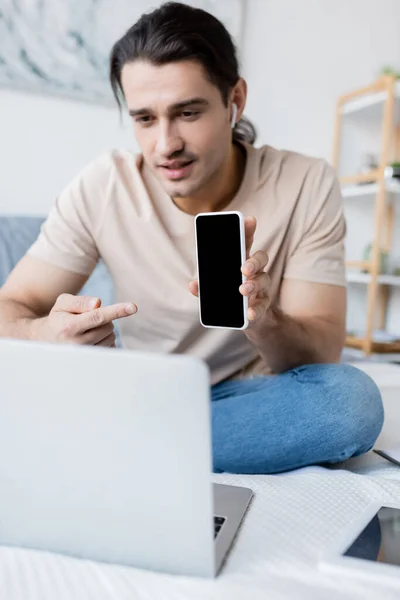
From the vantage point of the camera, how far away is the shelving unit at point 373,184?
2.14m

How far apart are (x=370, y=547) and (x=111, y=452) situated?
0.77 ft

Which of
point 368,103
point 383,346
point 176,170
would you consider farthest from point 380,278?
point 176,170

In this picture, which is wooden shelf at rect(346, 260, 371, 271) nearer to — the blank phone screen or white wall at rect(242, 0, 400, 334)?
white wall at rect(242, 0, 400, 334)

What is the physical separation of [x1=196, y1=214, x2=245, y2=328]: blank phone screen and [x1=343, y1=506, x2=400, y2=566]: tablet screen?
1.00 ft

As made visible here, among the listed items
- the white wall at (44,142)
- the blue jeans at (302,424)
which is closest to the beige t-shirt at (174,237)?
the blue jeans at (302,424)

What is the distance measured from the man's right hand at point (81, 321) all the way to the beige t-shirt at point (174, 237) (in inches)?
13.0

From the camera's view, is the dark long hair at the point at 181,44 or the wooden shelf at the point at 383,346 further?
the wooden shelf at the point at 383,346

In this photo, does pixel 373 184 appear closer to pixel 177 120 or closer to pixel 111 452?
pixel 177 120

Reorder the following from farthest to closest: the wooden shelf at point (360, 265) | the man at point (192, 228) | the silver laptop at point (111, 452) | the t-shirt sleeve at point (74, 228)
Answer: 1. the wooden shelf at point (360, 265)
2. the t-shirt sleeve at point (74, 228)
3. the man at point (192, 228)
4. the silver laptop at point (111, 452)

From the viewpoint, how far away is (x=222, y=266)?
2.48ft

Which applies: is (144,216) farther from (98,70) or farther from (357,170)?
(357,170)

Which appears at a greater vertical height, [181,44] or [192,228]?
[181,44]

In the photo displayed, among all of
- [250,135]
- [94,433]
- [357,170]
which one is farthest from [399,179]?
[94,433]

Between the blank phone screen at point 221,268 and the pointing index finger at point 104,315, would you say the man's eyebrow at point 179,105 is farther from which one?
the pointing index finger at point 104,315
